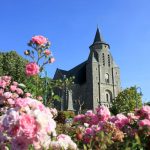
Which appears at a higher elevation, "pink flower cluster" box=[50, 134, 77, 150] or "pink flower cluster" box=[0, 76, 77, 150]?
"pink flower cluster" box=[0, 76, 77, 150]

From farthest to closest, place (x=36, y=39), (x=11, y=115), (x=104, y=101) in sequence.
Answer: (x=104, y=101), (x=36, y=39), (x=11, y=115)

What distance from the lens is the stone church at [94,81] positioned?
64625mm

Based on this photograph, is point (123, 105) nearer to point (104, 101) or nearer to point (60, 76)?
point (104, 101)

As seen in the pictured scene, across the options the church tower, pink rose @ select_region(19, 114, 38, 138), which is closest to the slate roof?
the church tower

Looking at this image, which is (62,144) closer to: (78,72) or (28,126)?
→ (28,126)

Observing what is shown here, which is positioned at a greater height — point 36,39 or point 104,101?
point 104,101

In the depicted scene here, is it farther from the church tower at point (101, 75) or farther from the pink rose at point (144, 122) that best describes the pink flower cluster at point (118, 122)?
the church tower at point (101, 75)

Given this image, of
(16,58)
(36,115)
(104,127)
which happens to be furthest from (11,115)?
(16,58)

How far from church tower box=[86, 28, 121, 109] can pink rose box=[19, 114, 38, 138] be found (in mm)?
60531

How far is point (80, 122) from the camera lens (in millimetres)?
5480

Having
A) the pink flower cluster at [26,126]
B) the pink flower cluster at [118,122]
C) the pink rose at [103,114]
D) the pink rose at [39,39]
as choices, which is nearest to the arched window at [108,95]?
the pink rose at [39,39]

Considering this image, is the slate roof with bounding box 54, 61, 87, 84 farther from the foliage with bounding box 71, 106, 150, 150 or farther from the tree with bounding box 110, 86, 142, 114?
the foliage with bounding box 71, 106, 150, 150

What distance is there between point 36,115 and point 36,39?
489cm

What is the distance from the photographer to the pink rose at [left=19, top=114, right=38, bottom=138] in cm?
265
